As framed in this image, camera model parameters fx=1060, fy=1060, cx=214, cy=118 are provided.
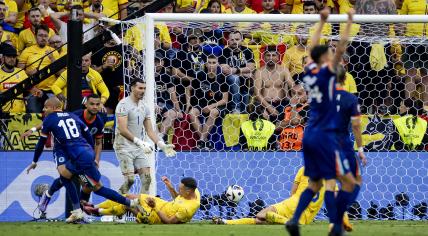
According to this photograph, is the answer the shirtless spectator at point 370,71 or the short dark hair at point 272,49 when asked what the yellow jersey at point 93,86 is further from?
the shirtless spectator at point 370,71

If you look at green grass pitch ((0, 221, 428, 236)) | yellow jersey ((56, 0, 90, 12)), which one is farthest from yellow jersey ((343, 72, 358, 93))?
yellow jersey ((56, 0, 90, 12))

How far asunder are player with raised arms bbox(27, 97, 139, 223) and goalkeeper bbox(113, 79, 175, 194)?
98cm

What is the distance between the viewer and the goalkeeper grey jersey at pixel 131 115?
15.8 m

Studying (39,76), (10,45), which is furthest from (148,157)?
(10,45)

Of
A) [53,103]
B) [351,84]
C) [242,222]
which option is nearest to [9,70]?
[53,103]

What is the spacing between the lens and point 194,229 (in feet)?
44.1

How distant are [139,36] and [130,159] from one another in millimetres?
2136

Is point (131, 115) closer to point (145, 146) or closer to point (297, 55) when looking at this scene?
point (145, 146)

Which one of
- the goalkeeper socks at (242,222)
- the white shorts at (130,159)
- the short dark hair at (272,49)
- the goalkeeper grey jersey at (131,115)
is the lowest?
the goalkeeper socks at (242,222)

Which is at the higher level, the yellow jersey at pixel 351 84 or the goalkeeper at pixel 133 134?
the yellow jersey at pixel 351 84

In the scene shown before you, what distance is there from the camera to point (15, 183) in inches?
671

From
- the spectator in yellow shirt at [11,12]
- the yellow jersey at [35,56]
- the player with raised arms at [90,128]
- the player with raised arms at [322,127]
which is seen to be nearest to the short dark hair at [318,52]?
the player with raised arms at [322,127]

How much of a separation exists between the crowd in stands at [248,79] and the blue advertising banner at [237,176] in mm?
238

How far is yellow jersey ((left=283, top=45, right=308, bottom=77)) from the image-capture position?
1705 cm
